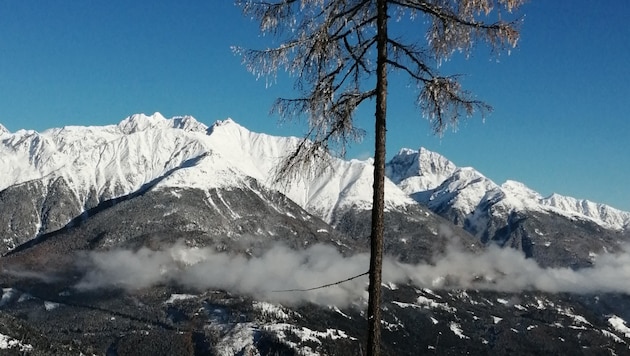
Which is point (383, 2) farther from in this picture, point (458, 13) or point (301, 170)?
point (301, 170)

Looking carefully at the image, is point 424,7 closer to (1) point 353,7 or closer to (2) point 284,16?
(1) point 353,7

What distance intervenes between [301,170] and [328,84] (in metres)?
2.42

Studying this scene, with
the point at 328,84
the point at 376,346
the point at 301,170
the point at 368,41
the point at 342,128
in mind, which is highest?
the point at 368,41

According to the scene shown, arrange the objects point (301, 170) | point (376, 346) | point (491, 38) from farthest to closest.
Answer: point (301, 170) → point (491, 38) → point (376, 346)

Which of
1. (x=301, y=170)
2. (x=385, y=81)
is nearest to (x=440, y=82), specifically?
(x=385, y=81)

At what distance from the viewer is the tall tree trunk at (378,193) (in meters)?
14.8

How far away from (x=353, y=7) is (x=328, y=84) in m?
2.08

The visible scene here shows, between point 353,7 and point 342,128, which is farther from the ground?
point 353,7

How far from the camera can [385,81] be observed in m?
15.5

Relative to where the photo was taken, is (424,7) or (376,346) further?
(424,7)

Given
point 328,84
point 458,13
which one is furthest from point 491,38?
point 328,84

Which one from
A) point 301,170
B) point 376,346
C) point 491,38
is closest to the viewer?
point 376,346

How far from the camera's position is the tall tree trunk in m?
14.8

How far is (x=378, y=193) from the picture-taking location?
50.5ft
